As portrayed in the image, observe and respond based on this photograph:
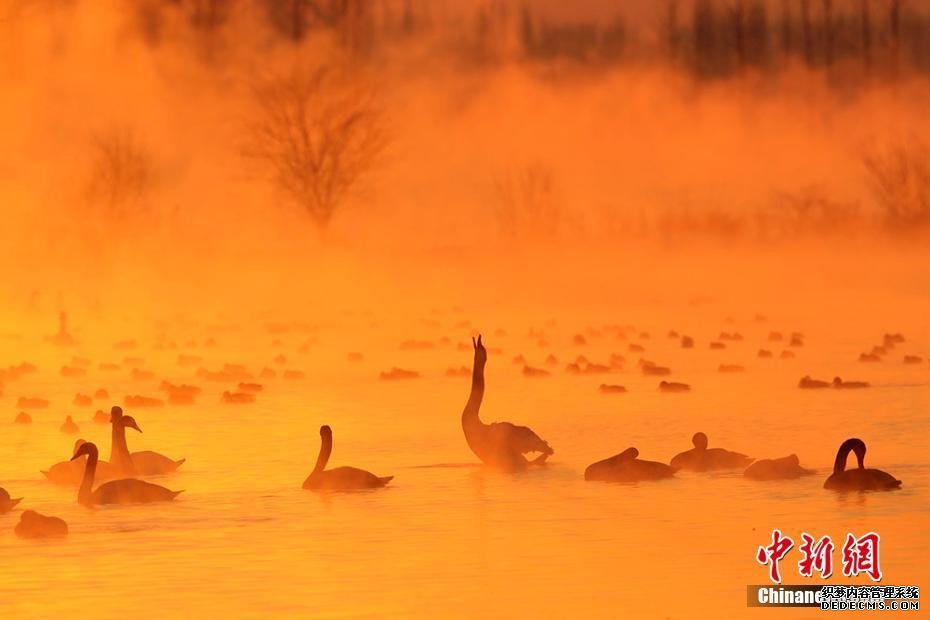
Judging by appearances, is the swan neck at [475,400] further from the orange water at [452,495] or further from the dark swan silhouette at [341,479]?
the dark swan silhouette at [341,479]

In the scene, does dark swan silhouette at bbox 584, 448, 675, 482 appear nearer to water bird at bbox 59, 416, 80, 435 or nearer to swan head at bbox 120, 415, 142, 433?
swan head at bbox 120, 415, 142, 433

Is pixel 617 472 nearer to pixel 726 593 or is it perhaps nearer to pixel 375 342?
pixel 726 593

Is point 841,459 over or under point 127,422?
under

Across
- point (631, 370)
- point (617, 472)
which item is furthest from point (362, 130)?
point (617, 472)

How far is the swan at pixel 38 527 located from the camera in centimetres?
1850

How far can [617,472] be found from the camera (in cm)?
2181

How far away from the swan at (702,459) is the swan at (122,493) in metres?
5.17

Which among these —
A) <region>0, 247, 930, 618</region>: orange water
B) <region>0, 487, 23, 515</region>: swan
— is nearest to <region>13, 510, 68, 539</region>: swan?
<region>0, 247, 930, 618</region>: orange water

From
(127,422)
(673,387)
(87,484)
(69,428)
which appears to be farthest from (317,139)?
(87,484)

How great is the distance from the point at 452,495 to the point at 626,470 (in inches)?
70.3

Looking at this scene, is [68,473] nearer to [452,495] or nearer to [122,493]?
[122,493]

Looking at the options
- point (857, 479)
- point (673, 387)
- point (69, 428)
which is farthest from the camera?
point (673, 387)

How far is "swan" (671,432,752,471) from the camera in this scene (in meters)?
22.5

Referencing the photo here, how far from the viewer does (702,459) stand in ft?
74.0
